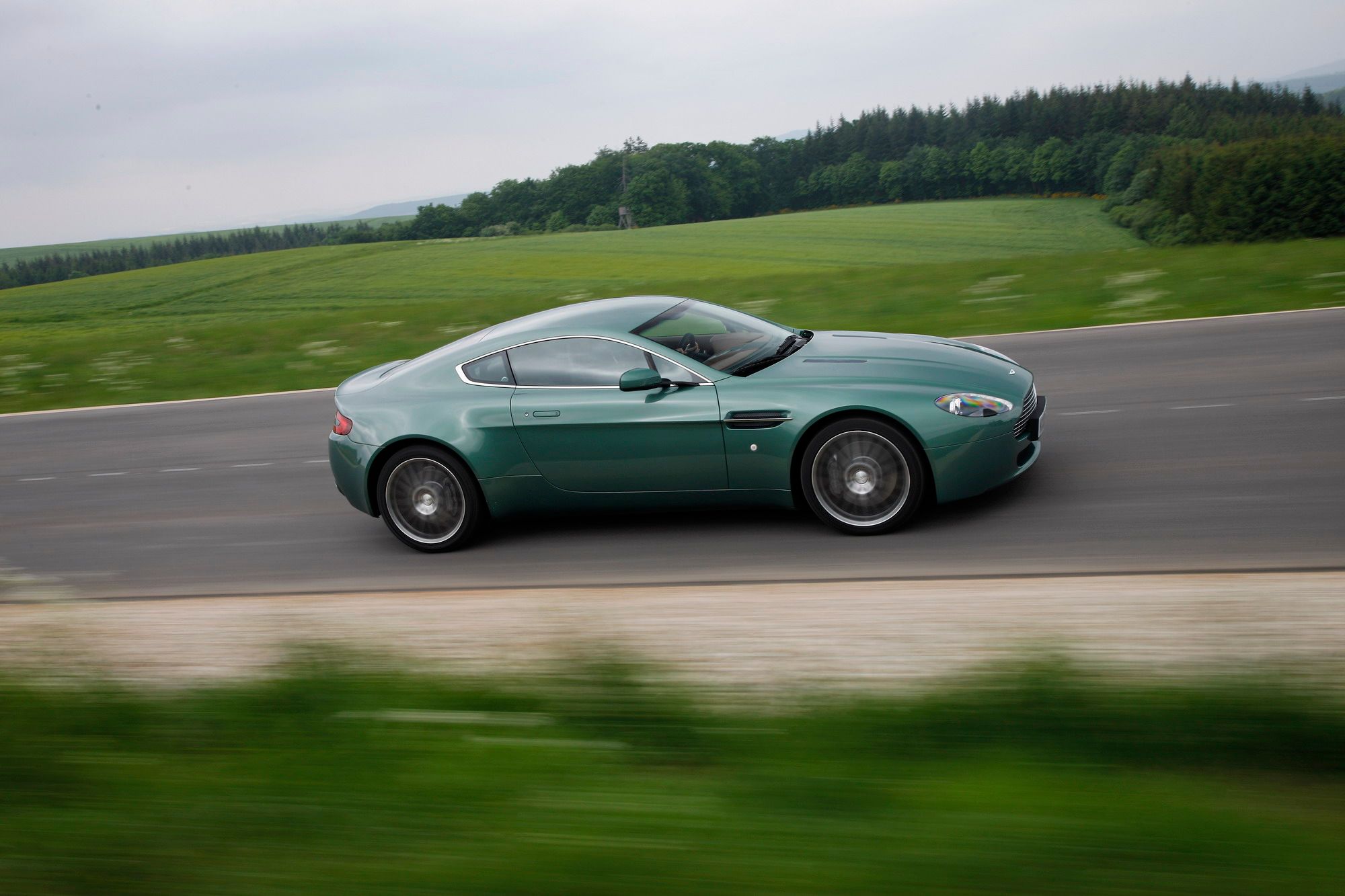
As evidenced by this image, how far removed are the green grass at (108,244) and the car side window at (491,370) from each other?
6539cm

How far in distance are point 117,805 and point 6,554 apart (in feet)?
19.1

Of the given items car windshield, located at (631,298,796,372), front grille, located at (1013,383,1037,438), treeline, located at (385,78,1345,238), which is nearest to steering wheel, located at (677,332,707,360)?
car windshield, located at (631,298,796,372)

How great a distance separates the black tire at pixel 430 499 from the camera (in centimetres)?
699

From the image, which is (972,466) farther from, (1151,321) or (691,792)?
(1151,321)

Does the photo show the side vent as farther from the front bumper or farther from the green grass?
the green grass

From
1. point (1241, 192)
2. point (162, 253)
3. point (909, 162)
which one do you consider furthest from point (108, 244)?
point (1241, 192)

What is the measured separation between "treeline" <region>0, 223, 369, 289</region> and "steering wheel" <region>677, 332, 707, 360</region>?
6453 cm

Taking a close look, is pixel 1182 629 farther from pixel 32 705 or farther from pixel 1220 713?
pixel 32 705

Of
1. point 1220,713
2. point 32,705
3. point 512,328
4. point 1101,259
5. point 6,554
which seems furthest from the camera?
point 1101,259

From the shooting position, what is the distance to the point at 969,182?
262 ft

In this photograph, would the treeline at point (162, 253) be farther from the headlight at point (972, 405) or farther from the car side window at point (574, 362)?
the headlight at point (972, 405)

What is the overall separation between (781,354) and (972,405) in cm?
127

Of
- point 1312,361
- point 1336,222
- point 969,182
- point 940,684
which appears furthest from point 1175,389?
point 969,182

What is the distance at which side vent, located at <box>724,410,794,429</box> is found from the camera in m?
6.29
